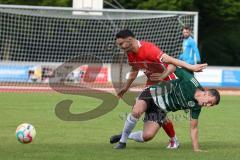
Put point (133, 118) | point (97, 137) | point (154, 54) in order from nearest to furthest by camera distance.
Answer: point (154, 54), point (133, 118), point (97, 137)

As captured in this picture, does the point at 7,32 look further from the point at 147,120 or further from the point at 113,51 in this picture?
the point at 147,120

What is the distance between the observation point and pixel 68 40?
2941cm

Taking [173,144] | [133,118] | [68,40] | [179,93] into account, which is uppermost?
[179,93]

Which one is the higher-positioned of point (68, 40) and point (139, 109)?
point (139, 109)

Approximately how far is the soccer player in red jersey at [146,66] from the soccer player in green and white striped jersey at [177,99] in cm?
4

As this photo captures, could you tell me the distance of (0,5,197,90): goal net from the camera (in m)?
28.1

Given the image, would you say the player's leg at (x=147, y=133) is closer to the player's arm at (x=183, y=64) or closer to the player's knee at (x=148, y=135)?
the player's knee at (x=148, y=135)

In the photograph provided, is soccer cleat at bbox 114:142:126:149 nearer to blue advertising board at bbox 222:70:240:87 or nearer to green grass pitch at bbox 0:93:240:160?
green grass pitch at bbox 0:93:240:160

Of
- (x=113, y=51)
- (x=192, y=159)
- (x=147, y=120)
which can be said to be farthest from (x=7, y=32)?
(x=192, y=159)

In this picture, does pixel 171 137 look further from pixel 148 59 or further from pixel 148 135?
pixel 148 59

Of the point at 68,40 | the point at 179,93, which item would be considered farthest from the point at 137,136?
the point at 68,40

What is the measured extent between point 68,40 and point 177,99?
19177 millimetres

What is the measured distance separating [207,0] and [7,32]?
2340 centimetres

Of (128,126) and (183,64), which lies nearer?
(183,64)
